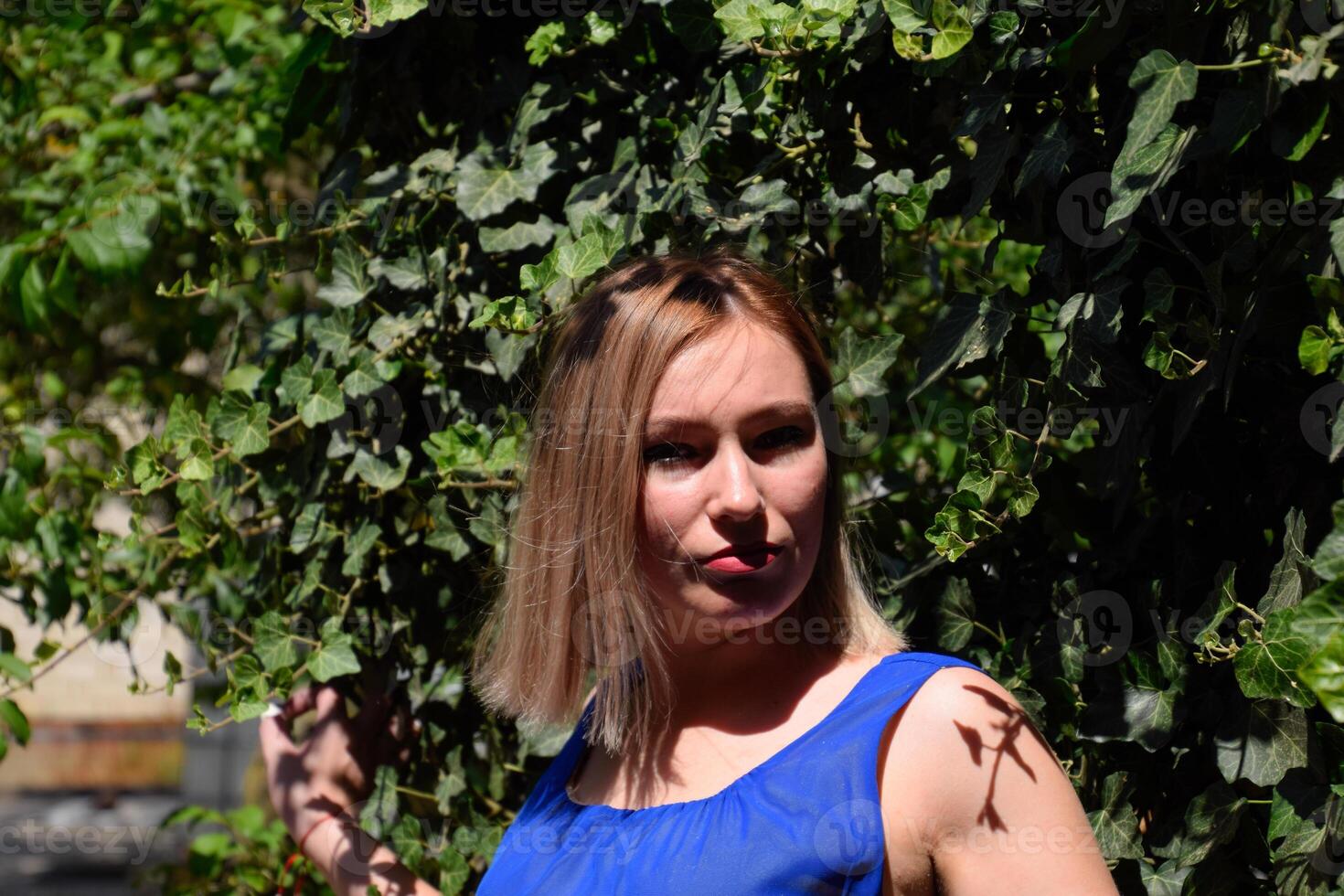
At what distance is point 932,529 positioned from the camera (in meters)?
1.20

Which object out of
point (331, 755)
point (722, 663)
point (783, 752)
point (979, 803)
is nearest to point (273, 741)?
point (331, 755)

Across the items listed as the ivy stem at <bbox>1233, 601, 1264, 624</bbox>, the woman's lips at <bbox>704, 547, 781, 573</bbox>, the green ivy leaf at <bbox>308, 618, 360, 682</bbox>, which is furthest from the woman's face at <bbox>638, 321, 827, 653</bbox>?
the green ivy leaf at <bbox>308, 618, 360, 682</bbox>

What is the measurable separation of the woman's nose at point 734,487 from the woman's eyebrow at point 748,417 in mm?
38

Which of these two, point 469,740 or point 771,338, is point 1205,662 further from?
point 469,740

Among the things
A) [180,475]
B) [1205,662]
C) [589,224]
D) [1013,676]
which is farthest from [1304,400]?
[180,475]

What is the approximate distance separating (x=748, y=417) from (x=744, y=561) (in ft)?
0.50

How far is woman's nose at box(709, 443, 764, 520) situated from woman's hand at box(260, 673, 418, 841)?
82cm

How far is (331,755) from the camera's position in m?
1.82

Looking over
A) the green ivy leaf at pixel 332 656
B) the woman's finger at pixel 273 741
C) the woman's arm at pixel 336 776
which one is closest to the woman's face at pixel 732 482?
the green ivy leaf at pixel 332 656

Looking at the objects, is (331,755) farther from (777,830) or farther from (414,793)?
(777,830)

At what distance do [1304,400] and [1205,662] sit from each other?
0.26 m

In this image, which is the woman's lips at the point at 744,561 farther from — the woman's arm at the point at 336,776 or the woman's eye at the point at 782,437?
the woman's arm at the point at 336,776

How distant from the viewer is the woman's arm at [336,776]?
68.3 inches

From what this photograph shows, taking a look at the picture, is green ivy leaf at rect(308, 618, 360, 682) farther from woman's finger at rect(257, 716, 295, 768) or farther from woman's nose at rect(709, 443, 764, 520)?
woman's nose at rect(709, 443, 764, 520)
